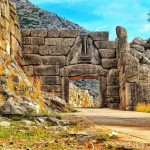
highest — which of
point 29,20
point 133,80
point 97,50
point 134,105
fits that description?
point 29,20

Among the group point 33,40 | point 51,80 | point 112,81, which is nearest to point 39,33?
point 33,40

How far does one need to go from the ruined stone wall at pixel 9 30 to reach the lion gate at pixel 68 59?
88cm

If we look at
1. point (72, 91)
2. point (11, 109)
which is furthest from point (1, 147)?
point (72, 91)

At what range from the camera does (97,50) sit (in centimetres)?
1739

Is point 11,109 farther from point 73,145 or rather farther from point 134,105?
point 134,105

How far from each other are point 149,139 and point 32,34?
13964 millimetres

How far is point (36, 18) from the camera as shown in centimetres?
4091

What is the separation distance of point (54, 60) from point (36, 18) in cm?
2460

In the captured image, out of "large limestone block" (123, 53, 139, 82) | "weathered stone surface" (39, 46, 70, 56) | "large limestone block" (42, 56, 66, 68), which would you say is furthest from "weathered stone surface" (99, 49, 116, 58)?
"large limestone block" (123, 53, 139, 82)

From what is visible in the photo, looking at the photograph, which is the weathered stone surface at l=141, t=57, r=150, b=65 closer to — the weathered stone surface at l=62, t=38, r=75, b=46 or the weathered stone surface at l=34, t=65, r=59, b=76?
the weathered stone surface at l=62, t=38, r=75, b=46

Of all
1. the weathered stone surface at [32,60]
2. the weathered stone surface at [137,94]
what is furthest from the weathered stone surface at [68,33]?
the weathered stone surface at [137,94]

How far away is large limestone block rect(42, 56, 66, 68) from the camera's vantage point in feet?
56.2

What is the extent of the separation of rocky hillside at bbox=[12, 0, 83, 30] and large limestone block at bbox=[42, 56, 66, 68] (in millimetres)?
20564

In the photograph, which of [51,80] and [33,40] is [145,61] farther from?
[33,40]
